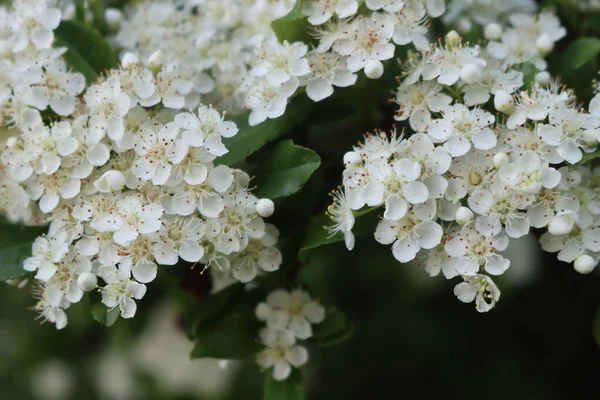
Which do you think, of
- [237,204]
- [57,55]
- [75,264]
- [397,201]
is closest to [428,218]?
[397,201]

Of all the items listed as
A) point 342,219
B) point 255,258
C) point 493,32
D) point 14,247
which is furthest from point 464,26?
point 14,247

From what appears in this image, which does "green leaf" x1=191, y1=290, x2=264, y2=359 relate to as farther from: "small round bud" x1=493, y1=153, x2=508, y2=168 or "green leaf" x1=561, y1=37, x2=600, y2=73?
"green leaf" x1=561, y1=37, x2=600, y2=73

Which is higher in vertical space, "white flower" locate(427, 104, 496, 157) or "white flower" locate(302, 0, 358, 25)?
"white flower" locate(302, 0, 358, 25)

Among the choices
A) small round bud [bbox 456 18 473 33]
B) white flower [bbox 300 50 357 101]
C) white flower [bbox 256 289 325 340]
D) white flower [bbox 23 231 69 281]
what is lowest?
white flower [bbox 256 289 325 340]

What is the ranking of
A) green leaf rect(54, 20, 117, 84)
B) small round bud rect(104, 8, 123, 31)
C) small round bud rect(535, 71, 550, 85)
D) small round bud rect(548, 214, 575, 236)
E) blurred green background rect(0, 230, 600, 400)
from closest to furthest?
small round bud rect(548, 214, 575, 236)
small round bud rect(535, 71, 550, 85)
green leaf rect(54, 20, 117, 84)
small round bud rect(104, 8, 123, 31)
blurred green background rect(0, 230, 600, 400)

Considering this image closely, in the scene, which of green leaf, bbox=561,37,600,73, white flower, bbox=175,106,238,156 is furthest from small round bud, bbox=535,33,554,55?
white flower, bbox=175,106,238,156

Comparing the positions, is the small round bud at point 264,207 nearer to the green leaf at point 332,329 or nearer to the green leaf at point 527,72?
the green leaf at point 332,329

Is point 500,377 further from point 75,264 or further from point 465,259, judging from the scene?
point 75,264
